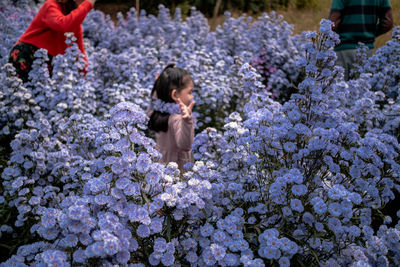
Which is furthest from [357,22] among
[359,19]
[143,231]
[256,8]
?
[256,8]

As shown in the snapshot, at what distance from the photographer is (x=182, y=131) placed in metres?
2.96

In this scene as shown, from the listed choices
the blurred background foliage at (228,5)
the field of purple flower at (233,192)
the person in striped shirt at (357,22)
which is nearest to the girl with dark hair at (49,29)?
the field of purple flower at (233,192)

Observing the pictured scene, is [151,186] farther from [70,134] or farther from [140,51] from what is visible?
[140,51]

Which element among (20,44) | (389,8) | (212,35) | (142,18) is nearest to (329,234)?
(389,8)

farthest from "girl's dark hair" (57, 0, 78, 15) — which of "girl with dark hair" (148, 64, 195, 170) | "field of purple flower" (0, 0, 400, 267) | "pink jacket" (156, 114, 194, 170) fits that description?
"pink jacket" (156, 114, 194, 170)

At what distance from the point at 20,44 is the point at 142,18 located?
2872 millimetres

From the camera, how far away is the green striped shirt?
165 inches

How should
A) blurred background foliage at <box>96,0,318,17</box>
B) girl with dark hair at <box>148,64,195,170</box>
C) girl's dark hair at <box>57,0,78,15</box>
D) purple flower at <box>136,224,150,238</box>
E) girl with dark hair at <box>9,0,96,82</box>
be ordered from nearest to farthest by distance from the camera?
purple flower at <box>136,224,150,238</box>, girl with dark hair at <box>148,64,195,170</box>, girl with dark hair at <box>9,0,96,82</box>, girl's dark hair at <box>57,0,78,15</box>, blurred background foliage at <box>96,0,318,17</box>

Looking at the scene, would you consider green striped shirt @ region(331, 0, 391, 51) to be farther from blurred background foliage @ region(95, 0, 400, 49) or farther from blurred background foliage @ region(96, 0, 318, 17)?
blurred background foliage @ region(96, 0, 318, 17)

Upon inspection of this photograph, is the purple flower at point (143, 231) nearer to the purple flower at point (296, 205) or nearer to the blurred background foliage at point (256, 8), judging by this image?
the purple flower at point (296, 205)

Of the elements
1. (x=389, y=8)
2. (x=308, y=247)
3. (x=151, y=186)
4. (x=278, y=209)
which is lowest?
(x=308, y=247)

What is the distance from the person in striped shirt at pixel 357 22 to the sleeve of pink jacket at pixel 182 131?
94.1 inches

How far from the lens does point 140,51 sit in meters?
5.29

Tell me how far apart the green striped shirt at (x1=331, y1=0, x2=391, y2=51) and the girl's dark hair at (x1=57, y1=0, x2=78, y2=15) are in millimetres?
3211
